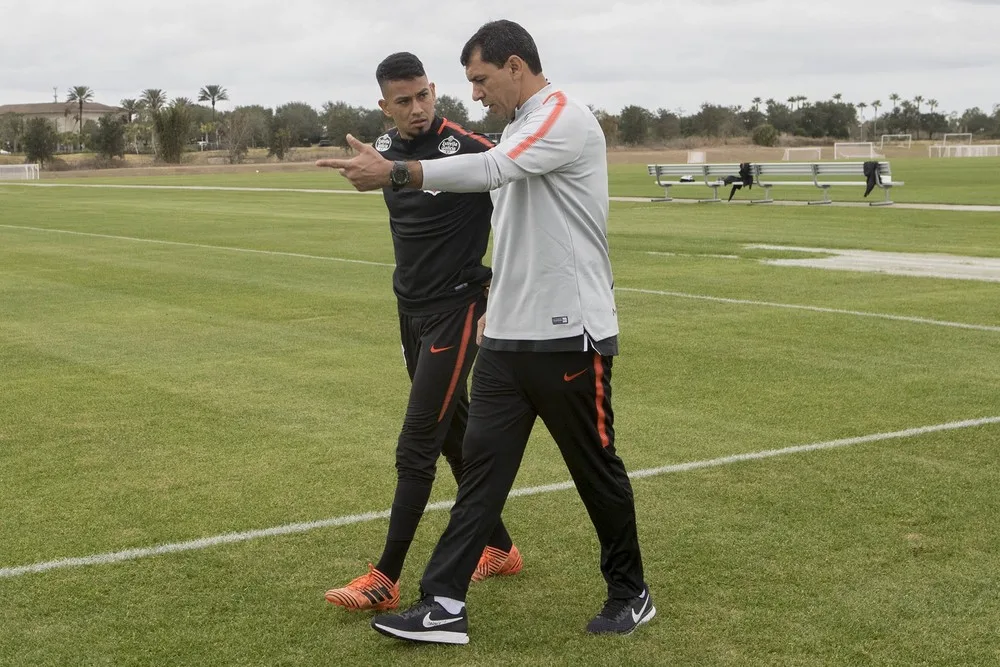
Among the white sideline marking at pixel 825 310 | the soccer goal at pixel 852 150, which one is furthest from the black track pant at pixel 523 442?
the soccer goal at pixel 852 150

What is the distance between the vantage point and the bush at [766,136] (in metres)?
122

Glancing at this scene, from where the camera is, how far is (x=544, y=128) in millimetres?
4488

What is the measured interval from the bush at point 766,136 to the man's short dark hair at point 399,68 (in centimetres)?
11963

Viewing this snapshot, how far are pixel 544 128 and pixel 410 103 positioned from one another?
3.61ft

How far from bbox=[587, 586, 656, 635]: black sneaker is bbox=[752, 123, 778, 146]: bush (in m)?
120

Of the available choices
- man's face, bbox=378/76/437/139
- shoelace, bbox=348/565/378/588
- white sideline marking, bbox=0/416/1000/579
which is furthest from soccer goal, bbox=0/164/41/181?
shoelace, bbox=348/565/378/588

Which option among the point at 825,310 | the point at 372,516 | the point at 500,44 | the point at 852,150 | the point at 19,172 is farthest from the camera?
the point at 852,150

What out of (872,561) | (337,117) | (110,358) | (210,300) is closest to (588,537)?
(872,561)

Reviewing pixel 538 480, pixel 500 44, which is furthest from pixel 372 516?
pixel 500 44

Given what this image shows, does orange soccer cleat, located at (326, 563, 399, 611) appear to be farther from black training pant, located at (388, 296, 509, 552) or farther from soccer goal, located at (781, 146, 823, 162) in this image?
soccer goal, located at (781, 146, 823, 162)

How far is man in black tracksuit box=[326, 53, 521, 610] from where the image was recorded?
17.6ft

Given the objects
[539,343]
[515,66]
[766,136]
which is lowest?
[539,343]

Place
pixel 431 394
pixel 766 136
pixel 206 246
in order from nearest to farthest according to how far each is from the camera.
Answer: pixel 431 394
pixel 206 246
pixel 766 136

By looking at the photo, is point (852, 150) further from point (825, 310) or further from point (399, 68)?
point (399, 68)
